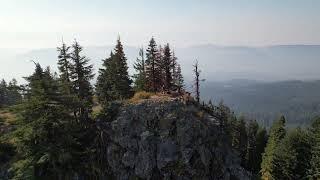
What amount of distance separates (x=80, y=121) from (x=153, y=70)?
51.2 ft

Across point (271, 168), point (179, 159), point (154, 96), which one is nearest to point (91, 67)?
point (154, 96)

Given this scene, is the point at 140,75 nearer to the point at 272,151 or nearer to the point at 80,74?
the point at 80,74

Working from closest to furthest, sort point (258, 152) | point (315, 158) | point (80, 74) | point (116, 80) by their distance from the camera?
point (80, 74) → point (116, 80) → point (315, 158) → point (258, 152)

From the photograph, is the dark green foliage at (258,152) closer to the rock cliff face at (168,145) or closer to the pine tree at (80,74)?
the rock cliff face at (168,145)

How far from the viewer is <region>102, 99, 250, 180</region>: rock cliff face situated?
50594 millimetres

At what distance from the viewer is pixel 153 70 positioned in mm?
64688

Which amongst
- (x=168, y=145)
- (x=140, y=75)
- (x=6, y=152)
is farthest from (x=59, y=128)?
(x=140, y=75)

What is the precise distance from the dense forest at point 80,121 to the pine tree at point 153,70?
17 centimetres

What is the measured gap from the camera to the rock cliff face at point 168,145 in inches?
1992

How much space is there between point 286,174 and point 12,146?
44769 millimetres

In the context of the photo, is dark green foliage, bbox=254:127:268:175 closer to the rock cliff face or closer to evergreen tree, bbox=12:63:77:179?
the rock cliff face

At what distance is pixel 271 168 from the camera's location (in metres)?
70.9

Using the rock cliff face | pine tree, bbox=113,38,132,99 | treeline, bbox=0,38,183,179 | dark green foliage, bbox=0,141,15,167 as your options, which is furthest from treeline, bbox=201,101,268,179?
dark green foliage, bbox=0,141,15,167

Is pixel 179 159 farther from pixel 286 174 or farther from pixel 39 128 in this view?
pixel 286 174
